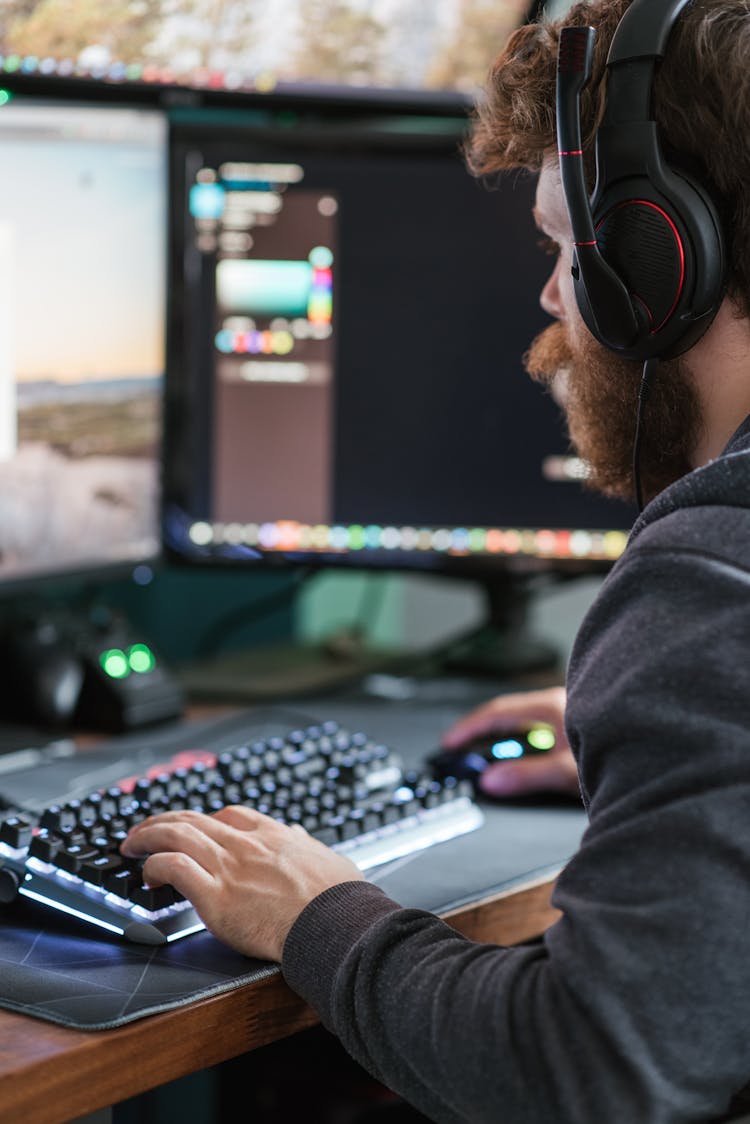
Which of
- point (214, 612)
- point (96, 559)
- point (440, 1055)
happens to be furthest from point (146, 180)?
point (440, 1055)

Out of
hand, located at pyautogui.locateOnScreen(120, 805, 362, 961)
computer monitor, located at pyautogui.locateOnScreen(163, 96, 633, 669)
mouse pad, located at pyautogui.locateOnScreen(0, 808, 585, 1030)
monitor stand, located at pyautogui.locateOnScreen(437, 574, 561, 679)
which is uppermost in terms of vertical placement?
computer monitor, located at pyautogui.locateOnScreen(163, 96, 633, 669)

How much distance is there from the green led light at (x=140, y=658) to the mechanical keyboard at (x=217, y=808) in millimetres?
159

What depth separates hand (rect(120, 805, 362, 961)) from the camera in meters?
0.76

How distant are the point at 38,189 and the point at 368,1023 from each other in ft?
2.70

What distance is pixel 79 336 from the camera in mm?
1270

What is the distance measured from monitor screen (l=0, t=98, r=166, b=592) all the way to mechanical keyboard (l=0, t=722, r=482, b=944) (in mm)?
272

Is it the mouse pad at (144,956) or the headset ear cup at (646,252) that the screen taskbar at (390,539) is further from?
the headset ear cup at (646,252)

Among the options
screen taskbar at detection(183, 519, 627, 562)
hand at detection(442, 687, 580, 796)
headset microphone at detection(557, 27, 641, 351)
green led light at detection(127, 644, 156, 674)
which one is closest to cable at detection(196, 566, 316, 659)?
screen taskbar at detection(183, 519, 627, 562)

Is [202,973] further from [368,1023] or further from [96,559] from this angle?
[96,559]

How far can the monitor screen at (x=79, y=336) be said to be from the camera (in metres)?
1.21

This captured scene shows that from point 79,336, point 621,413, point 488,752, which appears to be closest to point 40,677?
point 79,336

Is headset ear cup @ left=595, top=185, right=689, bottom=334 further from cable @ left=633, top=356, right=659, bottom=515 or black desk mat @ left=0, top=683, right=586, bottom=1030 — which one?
black desk mat @ left=0, top=683, right=586, bottom=1030

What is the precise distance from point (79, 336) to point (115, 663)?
301mm

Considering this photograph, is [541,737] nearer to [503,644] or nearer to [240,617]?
[503,644]
